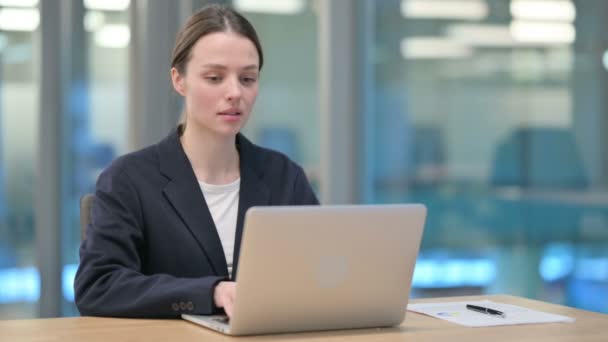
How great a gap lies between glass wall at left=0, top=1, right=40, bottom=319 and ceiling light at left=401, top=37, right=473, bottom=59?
7.62 ft

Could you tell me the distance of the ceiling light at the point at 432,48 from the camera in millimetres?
4051

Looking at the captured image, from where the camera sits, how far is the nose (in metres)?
2.25

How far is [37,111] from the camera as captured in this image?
5340mm

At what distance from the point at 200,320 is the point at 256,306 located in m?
0.19

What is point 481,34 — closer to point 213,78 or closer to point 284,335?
point 213,78

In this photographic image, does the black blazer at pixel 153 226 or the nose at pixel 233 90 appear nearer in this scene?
the black blazer at pixel 153 226

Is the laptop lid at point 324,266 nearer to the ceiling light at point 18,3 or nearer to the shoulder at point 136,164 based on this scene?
the shoulder at point 136,164

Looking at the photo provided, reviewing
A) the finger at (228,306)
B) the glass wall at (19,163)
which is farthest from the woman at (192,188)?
the glass wall at (19,163)

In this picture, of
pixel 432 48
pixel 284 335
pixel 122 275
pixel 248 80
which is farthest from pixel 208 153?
pixel 432 48

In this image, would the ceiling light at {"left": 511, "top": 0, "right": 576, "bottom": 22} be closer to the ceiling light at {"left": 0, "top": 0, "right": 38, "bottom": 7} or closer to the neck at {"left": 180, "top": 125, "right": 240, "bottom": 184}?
the neck at {"left": 180, "top": 125, "right": 240, "bottom": 184}

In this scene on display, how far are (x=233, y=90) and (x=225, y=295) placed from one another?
566 millimetres

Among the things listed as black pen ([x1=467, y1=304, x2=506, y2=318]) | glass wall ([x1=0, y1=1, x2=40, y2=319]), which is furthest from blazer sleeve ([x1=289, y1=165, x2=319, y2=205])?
glass wall ([x1=0, y1=1, x2=40, y2=319])

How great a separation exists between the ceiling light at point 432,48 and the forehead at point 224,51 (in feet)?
5.92

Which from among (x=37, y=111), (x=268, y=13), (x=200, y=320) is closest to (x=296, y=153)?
(x=268, y=13)
